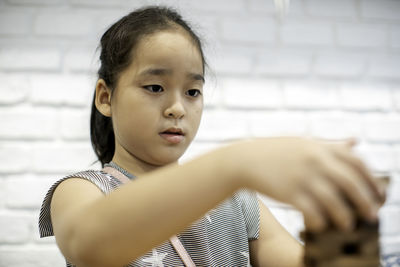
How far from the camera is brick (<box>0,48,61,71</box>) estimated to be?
122cm

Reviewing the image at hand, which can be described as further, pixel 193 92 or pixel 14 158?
pixel 14 158

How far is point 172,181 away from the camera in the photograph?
36 cm

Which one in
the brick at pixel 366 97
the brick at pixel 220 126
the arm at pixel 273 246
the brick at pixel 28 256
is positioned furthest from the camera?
the brick at pixel 366 97

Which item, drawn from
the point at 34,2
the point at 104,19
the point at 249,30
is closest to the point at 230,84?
the point at 249,30

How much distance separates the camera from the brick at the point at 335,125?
1.36 meters

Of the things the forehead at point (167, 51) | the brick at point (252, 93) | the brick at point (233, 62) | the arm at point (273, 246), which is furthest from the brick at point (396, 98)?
the forehead at point (167, 51)

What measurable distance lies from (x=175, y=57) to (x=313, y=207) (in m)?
0.52

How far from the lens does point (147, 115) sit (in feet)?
2.42

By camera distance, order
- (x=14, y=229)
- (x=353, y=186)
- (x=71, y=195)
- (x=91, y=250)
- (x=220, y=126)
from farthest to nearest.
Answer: (x=220, y=126)
(x=14, y=229)
(x=71, y=195)
(x=91, y=250)
(x=353, y=186)

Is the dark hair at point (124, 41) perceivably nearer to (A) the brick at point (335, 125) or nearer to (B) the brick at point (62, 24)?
(B) the brick at point (62, 24)

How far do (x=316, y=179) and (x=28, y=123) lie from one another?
3.56 feet

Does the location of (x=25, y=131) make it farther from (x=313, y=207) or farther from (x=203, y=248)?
(x=313, y=207)

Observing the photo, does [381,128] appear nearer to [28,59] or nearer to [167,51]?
[167,51]

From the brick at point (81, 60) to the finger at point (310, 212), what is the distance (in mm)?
1047
